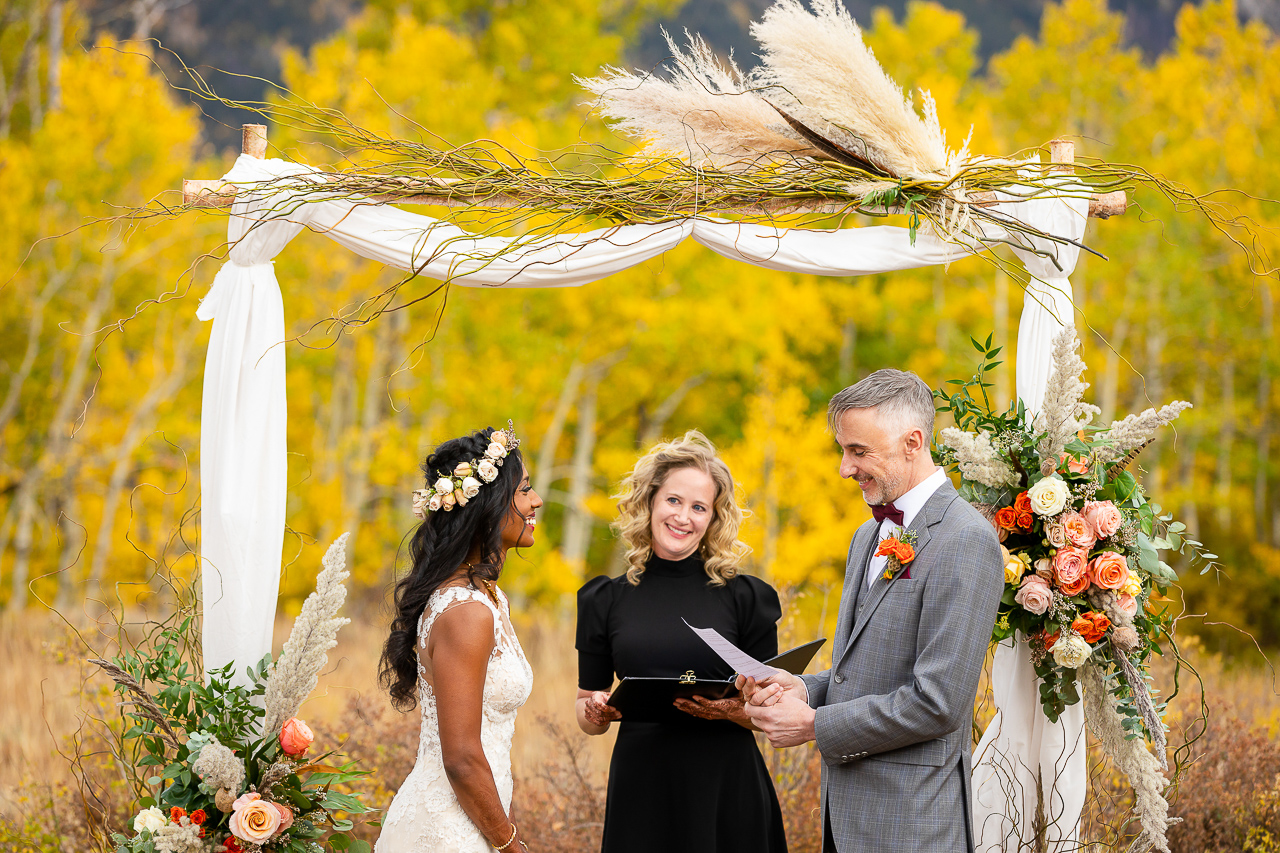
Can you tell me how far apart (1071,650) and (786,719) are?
1.08 metres

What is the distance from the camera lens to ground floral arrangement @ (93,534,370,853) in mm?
2916

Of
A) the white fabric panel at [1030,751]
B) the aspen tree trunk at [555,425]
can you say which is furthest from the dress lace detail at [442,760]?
the aspen tree trunk at [555,425]

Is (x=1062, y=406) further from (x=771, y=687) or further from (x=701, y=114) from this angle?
(x=701, y=114)

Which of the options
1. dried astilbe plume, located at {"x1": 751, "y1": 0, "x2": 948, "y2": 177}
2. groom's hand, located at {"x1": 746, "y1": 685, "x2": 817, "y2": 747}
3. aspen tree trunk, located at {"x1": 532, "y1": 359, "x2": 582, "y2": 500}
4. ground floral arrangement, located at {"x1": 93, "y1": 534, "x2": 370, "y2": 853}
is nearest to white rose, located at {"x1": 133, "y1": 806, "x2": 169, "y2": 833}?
ground floral arrangement, located at {"x1": 93, "y1": 534, "x2": 370, "y2": 853}

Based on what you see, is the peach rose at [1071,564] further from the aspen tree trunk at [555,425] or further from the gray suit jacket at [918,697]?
the aspen tree trunk at [555,425]

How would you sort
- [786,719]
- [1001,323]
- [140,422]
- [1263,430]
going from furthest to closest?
1. [1263,430]
2. [1001,323]
3. [140,422]
4. [786,719]

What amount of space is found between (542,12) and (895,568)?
16642mm

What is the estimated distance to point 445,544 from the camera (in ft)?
9.63

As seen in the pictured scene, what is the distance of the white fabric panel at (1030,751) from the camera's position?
11.6ft

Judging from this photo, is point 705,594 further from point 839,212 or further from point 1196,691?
point 1196,691

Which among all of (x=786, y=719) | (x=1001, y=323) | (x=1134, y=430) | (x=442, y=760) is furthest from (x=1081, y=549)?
(x=1001, y=323)

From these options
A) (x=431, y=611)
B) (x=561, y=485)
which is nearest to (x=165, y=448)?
(x=561, y=485)

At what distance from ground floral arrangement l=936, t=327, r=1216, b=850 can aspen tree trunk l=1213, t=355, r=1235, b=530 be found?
1580 cm

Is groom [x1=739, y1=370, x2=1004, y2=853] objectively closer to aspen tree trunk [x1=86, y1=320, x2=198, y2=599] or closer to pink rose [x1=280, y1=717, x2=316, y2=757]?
pink rose [x1=280, y1=717, x2=316, y2=757]
